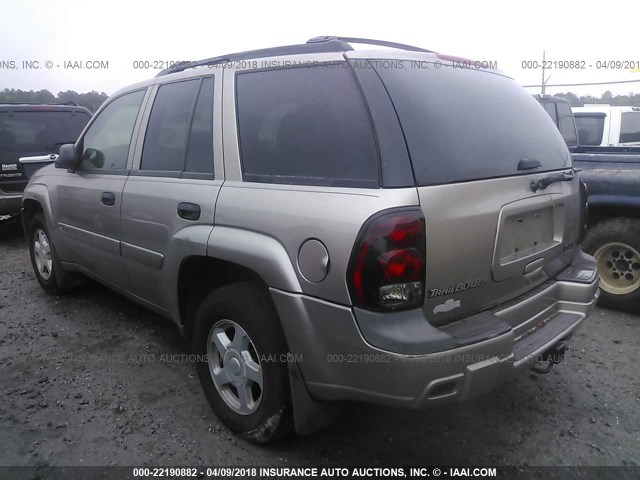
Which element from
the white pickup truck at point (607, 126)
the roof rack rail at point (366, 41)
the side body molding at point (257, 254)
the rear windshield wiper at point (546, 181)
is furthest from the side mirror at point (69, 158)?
the white pickup truck at point (607, 126)

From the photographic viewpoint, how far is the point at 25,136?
7.25 metres

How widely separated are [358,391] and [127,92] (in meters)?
2.78

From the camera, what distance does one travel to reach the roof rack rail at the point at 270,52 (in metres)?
2.38

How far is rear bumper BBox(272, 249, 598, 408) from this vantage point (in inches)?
75.4

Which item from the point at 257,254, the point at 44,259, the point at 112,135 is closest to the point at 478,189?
the point at 257,254

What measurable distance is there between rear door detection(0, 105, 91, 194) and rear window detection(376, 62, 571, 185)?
6.61 m

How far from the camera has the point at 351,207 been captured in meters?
1.98

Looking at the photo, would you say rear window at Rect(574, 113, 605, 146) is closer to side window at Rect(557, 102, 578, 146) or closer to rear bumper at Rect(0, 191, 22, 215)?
side window at Rect(557, 102, 578, 146)

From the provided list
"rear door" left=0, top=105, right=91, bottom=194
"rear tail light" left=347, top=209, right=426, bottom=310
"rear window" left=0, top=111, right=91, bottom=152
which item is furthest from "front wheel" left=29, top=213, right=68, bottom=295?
"rear tail light" left=347, top=209, right=426, bottom=310

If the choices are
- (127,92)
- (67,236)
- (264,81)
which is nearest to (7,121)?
(67,236)

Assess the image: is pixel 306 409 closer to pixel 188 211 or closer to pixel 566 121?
pixel 188 211

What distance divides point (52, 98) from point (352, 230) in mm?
8582

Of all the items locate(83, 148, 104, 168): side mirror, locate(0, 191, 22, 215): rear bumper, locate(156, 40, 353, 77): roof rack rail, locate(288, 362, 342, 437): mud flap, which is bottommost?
locate(288, 362, 342, 437): mud flap

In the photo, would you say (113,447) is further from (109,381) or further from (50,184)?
(50,184)
